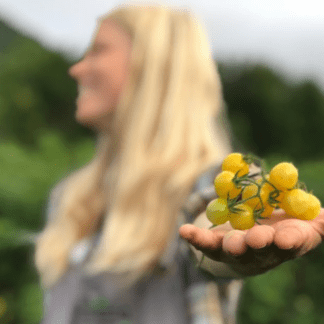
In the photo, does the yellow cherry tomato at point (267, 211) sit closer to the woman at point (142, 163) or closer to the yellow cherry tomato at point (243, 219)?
the yellow cherry tomato at point (243, 219)

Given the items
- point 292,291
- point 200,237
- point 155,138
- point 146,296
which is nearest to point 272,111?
point 292,291

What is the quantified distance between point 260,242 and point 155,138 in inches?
47.2

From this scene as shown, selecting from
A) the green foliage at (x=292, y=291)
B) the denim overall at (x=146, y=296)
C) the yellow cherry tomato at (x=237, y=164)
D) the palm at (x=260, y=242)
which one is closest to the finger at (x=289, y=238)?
the palm at (x=260, y=242)

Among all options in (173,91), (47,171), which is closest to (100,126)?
(173,91)

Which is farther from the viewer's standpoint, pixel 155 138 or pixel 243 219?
pixel 155 138

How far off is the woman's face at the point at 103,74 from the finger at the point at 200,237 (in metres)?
1.14

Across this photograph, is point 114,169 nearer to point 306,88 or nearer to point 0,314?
point 0,314

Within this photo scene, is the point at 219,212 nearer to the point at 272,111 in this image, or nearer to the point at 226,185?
the point at 226,185

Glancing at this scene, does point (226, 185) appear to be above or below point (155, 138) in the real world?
above

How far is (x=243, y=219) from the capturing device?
1.07 meters


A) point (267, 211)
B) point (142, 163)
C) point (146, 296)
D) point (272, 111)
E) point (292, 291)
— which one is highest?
Result: point (267, 211)

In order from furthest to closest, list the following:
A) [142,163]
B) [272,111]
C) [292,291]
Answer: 1. [272,111]
2. [292,291]
3. [142,163]

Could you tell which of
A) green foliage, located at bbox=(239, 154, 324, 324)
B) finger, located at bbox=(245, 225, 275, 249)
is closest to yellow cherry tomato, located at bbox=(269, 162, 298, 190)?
finger, located at bbox=(245, 225, 275, 249)

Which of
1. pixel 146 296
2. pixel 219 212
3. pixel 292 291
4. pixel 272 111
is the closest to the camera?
pixel 219 212
